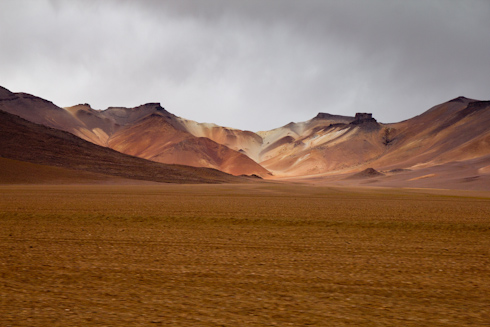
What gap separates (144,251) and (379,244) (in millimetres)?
7114

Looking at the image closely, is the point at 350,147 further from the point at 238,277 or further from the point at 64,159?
the point at 238,277

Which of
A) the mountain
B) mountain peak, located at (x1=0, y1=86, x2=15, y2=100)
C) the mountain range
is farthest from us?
mountain peak, located at (x1=0, y1=86, x2=15, y2=100)

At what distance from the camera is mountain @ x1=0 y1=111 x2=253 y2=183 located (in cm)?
7108

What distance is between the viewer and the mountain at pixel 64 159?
71081 mm

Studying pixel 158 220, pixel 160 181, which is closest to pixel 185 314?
pixel 158 220

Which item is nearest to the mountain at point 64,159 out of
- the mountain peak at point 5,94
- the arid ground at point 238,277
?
the arid ground at point 238,277

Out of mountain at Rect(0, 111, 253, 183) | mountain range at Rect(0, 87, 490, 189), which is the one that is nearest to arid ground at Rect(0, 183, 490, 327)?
mountain at Rect(0, 111, 253, 183)

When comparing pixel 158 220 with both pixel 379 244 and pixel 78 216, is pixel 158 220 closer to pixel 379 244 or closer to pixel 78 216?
pixel 78 216

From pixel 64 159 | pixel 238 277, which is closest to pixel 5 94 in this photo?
pixel 64 159

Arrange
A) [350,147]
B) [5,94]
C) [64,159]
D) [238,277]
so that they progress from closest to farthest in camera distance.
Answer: [238,277], [64,159], [5,94], [350,147]

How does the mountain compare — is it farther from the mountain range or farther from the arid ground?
the arid ground

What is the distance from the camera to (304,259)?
377 inches

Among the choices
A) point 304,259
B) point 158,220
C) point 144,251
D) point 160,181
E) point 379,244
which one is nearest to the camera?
point 304,259

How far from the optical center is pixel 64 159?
83.9 m
